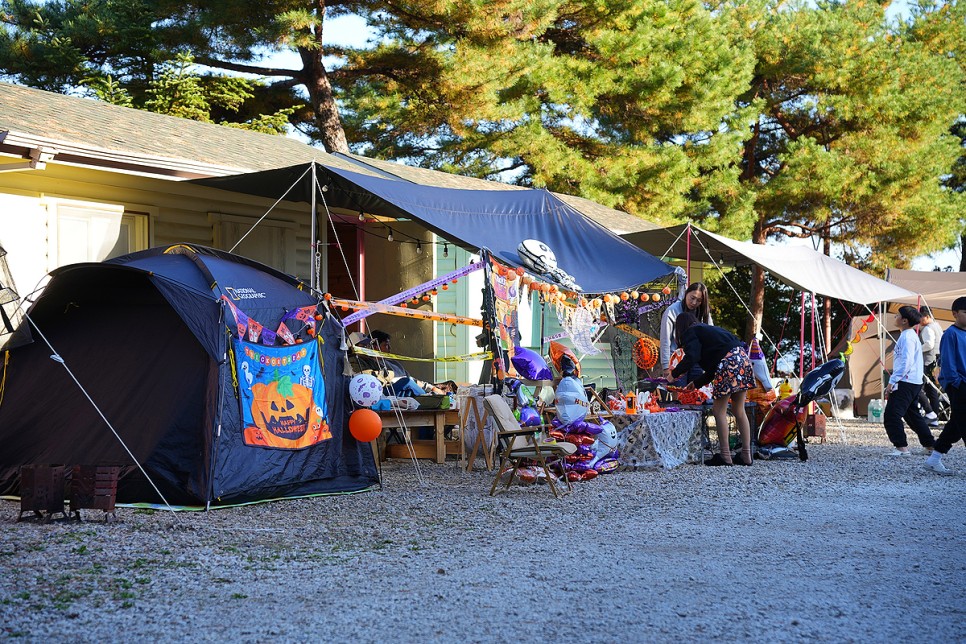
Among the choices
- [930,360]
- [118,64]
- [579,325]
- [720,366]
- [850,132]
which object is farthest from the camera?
[850,132]

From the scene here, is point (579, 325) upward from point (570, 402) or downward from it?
upward

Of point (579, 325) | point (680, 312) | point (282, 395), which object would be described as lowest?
point (282, 395)

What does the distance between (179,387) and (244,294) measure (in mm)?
767

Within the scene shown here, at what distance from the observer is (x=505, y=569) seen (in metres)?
5.10

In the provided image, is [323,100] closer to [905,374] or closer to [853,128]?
[853,128]

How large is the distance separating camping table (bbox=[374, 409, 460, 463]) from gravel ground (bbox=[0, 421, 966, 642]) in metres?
1.07

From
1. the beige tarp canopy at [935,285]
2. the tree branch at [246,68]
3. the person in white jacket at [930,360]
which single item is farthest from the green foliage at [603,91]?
the person in white jacket at [930,360]

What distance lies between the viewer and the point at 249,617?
416 centimetres

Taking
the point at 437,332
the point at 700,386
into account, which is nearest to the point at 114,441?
the point at 700,386

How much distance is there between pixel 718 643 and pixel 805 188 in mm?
17842

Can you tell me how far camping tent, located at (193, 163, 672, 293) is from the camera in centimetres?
881

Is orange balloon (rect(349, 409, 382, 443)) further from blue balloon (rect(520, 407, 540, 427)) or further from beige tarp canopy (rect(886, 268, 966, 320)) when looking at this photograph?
beige tarp canopy (rect(886, 268, 966, 320))

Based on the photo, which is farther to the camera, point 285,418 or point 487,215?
point 487,215

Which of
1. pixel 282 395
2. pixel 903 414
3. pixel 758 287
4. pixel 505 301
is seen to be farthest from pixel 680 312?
pixel 758 287
